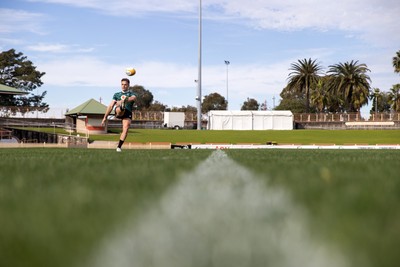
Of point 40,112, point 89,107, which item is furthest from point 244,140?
point 40,112

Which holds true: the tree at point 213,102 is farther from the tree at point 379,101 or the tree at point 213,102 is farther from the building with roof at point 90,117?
the building with roof at point 90,117

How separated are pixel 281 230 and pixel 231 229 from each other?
0.45ft

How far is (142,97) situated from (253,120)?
60.4m

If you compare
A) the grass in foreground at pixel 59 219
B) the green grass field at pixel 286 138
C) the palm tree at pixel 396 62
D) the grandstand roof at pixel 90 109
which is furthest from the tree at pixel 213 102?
the grass in foreground at pixel 59 219

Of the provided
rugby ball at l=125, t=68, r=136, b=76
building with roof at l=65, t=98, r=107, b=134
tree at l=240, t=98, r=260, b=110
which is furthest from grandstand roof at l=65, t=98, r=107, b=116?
tree at l=240, t=98, r=260, b=110

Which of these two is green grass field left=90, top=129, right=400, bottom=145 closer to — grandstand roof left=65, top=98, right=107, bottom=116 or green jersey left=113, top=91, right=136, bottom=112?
grandstand roof left=65, top=98, right=107, bottom=116

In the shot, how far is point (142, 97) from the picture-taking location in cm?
12738

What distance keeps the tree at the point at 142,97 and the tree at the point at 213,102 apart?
52.6 ft

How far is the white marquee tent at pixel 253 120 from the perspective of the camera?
239ft

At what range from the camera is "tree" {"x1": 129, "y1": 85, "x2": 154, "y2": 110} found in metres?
127

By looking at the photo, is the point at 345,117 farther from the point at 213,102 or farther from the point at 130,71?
the point at 130,71

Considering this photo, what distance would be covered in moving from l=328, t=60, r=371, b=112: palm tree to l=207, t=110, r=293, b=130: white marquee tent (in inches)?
613

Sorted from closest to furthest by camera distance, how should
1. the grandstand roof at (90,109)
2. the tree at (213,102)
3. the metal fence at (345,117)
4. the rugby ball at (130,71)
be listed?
the rugby ball at (130,71), the grandstand roof at (90,109), the metal fence at (345,117), the tree at (213,102)

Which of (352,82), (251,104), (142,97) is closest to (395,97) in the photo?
(352,82)
